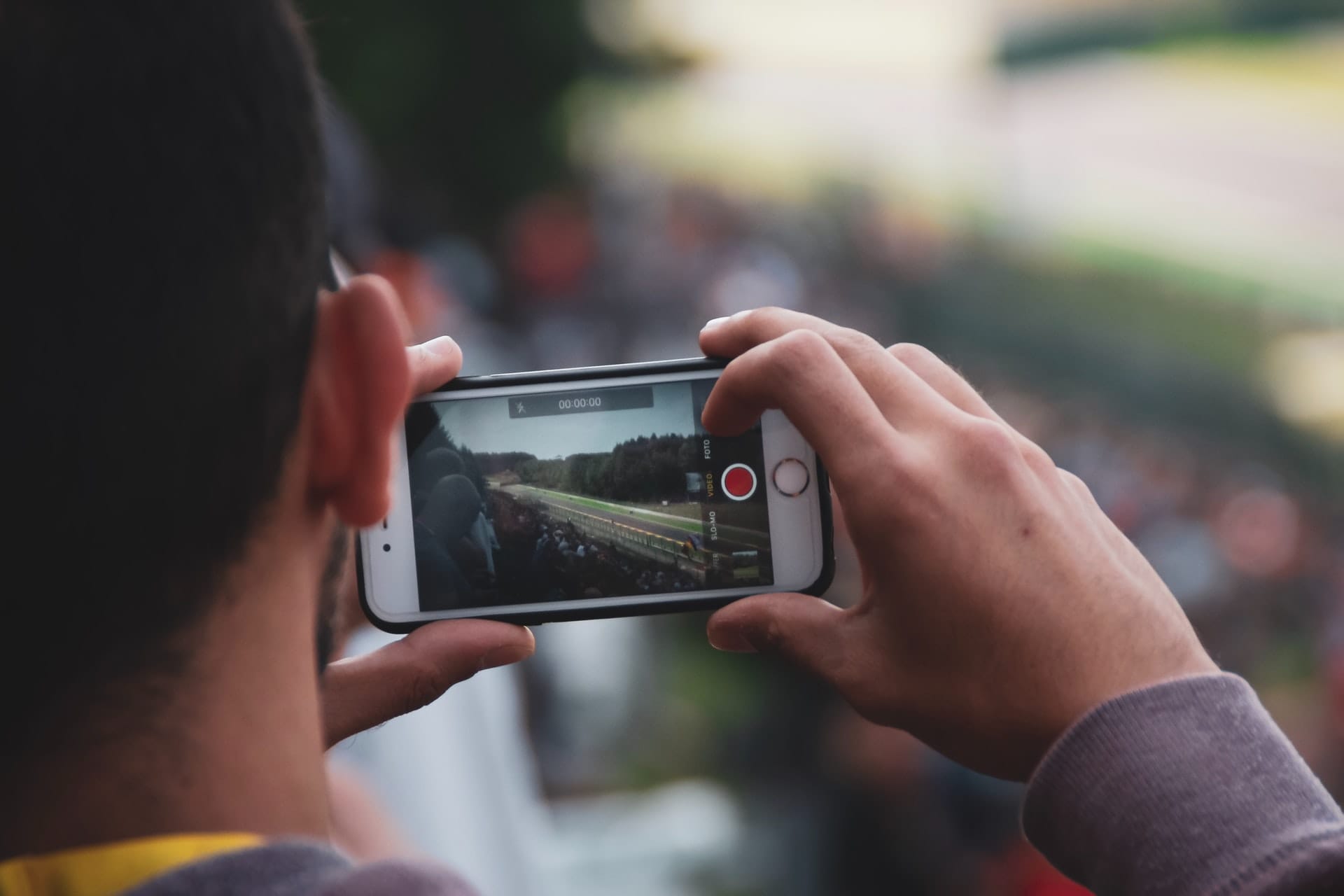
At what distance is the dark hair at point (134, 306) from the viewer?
2.95ft

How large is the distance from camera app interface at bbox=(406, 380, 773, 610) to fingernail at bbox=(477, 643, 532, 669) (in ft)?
0.48

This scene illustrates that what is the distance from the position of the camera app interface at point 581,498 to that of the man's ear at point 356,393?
63 cm

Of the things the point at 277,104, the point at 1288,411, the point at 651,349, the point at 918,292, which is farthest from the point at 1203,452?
the point at 277,104

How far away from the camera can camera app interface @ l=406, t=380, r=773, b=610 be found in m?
1.75

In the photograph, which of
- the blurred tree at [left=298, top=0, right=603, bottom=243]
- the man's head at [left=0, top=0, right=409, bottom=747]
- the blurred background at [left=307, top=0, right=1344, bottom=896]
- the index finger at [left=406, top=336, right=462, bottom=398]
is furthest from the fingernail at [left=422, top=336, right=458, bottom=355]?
the blurred tree at [left=298, top=0, right=603, bottom=243]

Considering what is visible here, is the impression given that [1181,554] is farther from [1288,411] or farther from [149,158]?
[149,158]

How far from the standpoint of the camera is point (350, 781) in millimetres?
2592

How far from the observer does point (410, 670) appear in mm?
1569

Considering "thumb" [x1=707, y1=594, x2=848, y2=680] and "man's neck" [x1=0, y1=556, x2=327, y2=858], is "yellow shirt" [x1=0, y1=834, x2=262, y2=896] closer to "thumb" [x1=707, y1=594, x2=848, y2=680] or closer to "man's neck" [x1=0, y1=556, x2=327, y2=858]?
"man's neck" [x1=0, y1=556, x2=327, y2=858]

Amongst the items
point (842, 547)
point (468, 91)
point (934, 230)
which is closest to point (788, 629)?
point (842, 547)

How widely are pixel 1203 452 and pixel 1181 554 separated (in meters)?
2.69

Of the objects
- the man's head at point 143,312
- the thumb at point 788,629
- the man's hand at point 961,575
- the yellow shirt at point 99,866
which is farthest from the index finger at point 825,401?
the yellow shirt at point 99,866

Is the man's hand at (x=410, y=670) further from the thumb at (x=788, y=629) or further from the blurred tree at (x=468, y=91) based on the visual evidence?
the blurred tree at (x=468, y=91)

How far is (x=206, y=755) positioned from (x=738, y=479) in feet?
3.20
